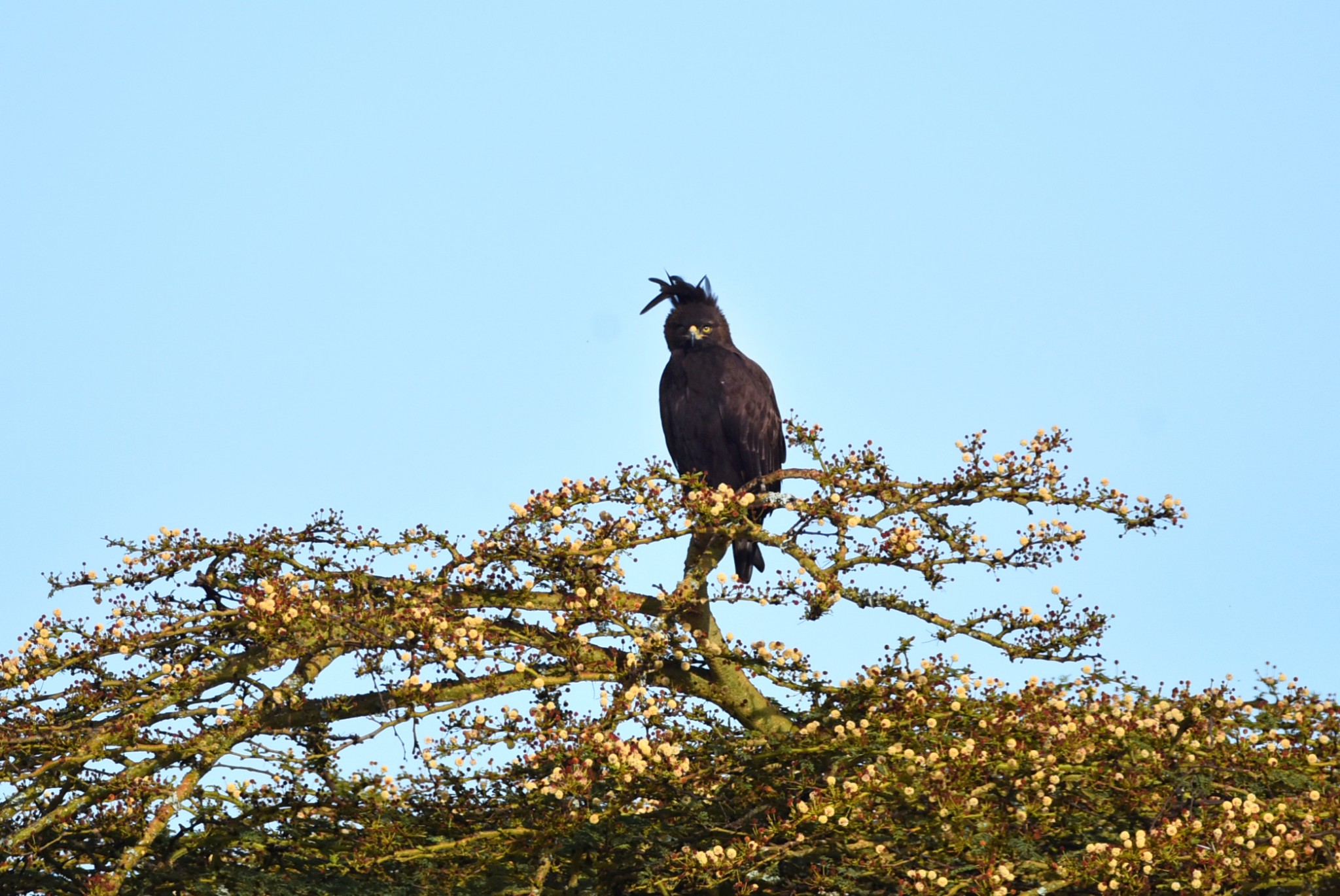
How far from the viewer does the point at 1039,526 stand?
1007cm

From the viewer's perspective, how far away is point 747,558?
1288cm

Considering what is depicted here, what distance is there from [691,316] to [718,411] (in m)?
1.43

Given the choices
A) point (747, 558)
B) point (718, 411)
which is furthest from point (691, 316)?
point (747, 558)

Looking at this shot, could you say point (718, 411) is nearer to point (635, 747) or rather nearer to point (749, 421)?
point (749, 421)

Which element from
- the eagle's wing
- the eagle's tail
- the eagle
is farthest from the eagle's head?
the eagle's tail

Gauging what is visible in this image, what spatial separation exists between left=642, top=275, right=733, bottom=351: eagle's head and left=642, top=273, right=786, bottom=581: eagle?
0.02 meters

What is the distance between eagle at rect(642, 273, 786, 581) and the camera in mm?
13977

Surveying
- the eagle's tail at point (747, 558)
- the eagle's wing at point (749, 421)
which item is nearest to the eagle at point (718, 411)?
the eagle's wing at point (749, 421)

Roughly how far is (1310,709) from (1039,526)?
2697 millimetres

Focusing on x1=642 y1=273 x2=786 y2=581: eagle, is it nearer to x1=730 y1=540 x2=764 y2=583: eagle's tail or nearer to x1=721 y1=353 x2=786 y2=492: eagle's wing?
x1=721 y1=353 x2=786 y2=492: eagle's wing

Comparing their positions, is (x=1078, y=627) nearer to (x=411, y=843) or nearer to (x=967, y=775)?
(x=967, y=775)

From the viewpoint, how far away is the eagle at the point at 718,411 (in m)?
14.0

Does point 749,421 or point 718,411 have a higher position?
point 718,411

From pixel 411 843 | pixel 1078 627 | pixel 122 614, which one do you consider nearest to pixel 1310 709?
pixel 1078 627
